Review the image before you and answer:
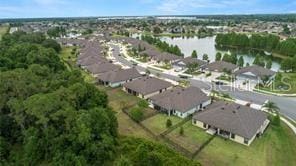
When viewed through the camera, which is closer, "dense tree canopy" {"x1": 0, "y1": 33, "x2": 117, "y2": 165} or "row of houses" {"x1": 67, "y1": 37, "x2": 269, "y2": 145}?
"dense tree canopy" {"x1": 0, "y1": 33, "x2": 117, "y2": 165}

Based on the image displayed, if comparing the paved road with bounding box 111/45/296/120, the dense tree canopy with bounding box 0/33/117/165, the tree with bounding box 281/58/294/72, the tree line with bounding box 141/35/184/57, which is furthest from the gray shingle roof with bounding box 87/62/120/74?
the tree with bounding box 281/58/294/72

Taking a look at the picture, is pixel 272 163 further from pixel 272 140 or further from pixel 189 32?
pixel 189 32

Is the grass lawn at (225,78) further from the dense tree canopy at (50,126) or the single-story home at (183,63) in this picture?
the dense tree canopy at (50,126)

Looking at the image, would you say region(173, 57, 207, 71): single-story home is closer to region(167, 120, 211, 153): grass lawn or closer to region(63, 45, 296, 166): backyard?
region(63, 45, 296, 166): backyard

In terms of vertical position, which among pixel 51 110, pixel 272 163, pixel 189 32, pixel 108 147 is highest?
pixel 189 32

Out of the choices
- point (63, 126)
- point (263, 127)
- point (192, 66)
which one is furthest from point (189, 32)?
point (63, 126)
